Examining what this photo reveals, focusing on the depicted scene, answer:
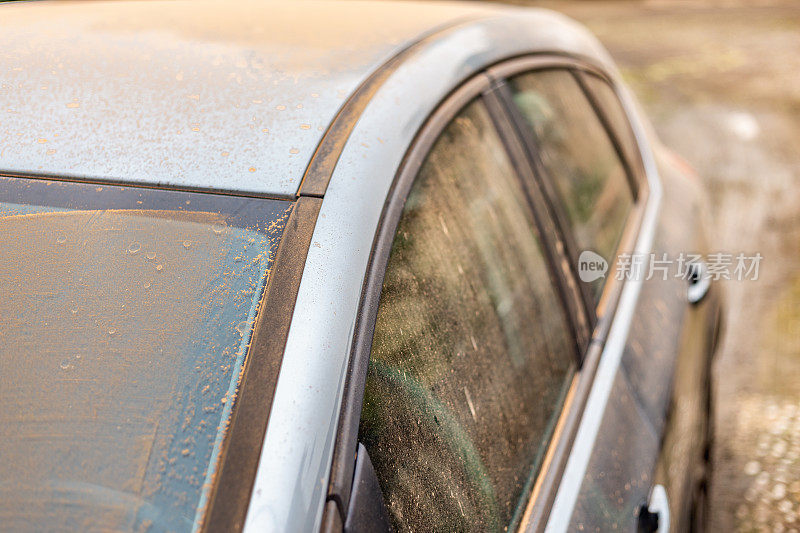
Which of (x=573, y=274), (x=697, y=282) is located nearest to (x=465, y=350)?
(x=573, y=274)

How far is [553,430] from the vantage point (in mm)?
1539

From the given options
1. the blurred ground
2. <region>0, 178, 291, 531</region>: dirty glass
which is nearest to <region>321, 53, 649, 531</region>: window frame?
<region>0, 178, 291, 531</region>: dirty glass

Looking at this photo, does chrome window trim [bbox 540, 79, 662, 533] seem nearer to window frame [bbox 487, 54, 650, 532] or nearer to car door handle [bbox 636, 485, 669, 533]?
window frame [bbox 487, 54, 650, 532]

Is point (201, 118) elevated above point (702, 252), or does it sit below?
below

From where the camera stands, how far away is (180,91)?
129 cm

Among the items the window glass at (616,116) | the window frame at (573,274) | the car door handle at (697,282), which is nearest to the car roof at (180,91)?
the window frame at (573,274)

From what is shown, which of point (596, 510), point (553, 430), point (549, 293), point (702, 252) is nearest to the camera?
point (596, 510)

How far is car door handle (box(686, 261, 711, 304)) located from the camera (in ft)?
7.58

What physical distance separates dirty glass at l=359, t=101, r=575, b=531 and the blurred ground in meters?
1.63

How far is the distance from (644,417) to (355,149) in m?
0.99

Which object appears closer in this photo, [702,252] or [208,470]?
[208,470]

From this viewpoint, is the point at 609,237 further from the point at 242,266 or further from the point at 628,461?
the point at 242,266

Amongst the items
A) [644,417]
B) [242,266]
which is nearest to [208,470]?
[242,266]

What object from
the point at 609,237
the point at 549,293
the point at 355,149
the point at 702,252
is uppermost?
the point at 702,252
